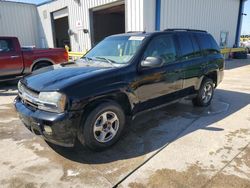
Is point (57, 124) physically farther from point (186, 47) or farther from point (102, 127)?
point (186, 47)

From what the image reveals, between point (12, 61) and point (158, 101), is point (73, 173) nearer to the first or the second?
point (158, 101)

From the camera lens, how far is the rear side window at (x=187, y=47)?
15.1 feet

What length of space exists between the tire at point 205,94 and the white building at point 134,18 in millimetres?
5067

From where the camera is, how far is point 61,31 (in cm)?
2186

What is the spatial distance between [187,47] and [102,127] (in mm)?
2620

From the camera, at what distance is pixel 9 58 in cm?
777

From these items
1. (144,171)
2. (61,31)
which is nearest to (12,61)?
(144,171)

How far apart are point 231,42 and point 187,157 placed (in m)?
18.0

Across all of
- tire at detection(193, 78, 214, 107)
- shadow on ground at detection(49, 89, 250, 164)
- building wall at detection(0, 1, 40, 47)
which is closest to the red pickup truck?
shadow on ground at detection(49, 89, 250, 164)

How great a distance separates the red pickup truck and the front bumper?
5.54 m

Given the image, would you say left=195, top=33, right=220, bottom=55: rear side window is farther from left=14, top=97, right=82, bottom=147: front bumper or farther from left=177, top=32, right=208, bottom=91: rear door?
left=14, top=97, right=82, bottom=147: front bumper

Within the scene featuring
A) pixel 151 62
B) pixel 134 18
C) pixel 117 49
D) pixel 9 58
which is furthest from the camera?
pixel 134 18

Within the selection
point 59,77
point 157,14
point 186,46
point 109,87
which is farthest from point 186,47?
point 157,14

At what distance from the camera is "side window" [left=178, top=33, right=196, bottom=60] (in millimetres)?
4597
